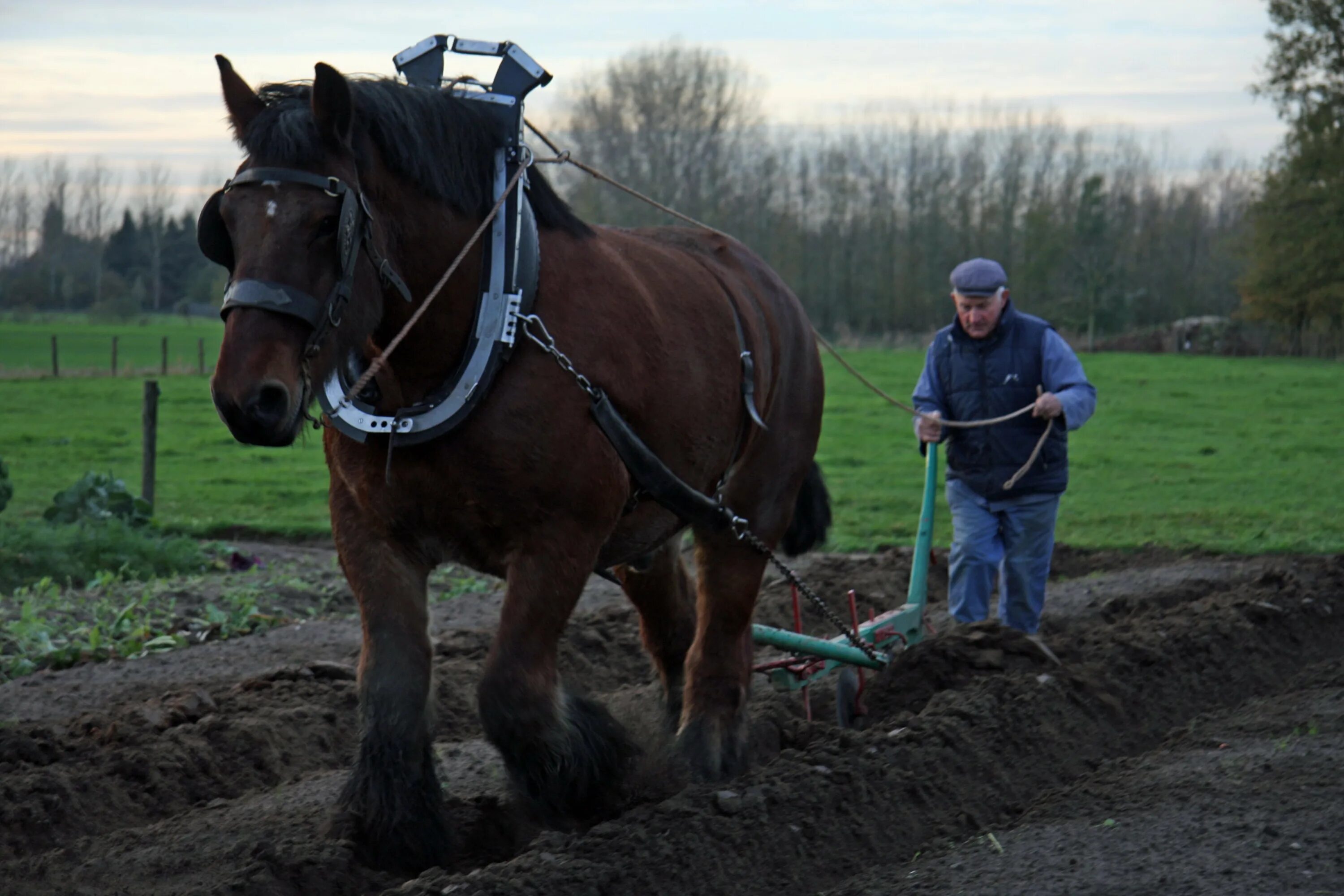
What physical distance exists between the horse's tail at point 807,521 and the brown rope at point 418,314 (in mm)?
2504

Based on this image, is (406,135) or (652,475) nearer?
(406,135)

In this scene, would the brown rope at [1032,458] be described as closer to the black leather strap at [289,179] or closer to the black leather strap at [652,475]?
the black leather strap at [652,475]

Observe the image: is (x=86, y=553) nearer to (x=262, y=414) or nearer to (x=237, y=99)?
(x=237, y=99)

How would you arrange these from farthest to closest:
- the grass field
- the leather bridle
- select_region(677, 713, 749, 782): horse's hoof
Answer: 1. the grass field
2. select_region(677, 713, 749, 782): horse's hoof
3. the leather bridle

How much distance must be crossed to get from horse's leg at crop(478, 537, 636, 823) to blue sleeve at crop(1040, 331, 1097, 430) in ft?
10.2

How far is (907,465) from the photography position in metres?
15.5

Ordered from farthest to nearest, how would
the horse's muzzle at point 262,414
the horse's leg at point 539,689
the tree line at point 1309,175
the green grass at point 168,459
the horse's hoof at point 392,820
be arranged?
the tree line at point 1309,175 < the green grass at point 168,459 < the horse's hoof at point 392,820 < the horse's leg at point 539,689 < the horse's muzzle at point 262,414

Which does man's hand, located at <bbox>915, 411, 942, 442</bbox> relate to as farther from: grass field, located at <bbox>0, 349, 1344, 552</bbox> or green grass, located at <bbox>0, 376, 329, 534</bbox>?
green grass, located at <bbox>0, 376, 329, 534</bbox>

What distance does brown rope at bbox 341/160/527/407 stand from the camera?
3398mm

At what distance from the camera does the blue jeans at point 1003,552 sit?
6367 mm

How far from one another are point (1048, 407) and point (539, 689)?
331 centimetres

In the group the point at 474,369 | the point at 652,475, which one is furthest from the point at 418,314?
the point at 652,475

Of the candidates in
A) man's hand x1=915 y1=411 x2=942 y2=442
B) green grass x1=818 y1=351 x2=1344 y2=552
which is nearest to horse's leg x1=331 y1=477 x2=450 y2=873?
man's hand x1=915 y1=411 x2=942 y2=442

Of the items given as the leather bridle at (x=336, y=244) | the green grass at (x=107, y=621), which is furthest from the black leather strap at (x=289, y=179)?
the green grass at (x=107, y=621)
